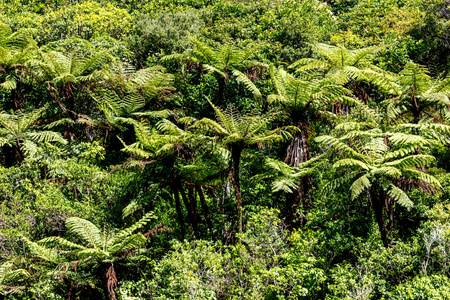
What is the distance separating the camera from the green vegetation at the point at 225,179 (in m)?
6.46

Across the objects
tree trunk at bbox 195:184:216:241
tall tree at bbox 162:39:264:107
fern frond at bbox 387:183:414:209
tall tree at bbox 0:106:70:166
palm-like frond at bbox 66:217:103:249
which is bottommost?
tree trunk at bbox 195:184:216:241

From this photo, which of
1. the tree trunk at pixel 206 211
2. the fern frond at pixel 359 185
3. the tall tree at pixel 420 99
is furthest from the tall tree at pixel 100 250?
the tall tree at pixel 420 99

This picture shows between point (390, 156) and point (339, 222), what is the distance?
1.53m

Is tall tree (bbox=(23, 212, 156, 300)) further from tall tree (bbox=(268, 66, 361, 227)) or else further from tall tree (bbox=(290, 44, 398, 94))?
tall tree (bbox=(290, 44, 398, 94))

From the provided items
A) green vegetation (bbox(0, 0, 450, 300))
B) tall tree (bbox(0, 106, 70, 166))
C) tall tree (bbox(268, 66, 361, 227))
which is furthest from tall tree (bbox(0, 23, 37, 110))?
tall tree (bbox(268, 66, 361, 227))

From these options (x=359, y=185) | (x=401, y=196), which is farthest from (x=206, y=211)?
(x=401, y=196)

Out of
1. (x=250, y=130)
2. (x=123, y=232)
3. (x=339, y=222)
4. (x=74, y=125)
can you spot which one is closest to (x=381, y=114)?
(x=339, y=222)

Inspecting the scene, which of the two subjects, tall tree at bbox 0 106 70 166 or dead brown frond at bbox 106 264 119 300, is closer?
dead brown frond at bbox 106 264 119 300

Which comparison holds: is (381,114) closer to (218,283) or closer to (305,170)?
(305,170)

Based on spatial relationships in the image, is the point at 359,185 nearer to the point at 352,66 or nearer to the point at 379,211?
the point at 379,211

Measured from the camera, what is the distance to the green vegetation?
646 cm

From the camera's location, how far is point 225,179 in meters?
7.30

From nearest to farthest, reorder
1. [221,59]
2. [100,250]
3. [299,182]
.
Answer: [100,250] → [299,182] → [221,59]

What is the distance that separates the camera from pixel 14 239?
24.9 ft
